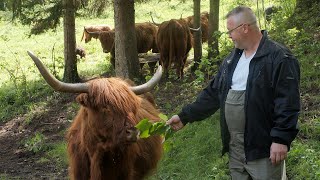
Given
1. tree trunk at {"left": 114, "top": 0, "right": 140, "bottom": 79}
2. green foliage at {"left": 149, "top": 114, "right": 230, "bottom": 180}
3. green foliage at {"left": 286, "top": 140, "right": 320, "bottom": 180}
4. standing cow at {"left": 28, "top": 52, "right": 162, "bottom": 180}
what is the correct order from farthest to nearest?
tree trunk at {"left": 114, "top": 0, "right": 140, "bottom": 79} → green foliage at {"left": 149, "top": 114, "right": 230, "bottom": 180} → green foliage at {"left": 286, "top": 140, "right": 320, "bottom": 180} → standing cow at {"left": 28, "top": 52, "right": 162, "bottom": 180}

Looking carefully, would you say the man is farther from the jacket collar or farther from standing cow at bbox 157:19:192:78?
standing cow at bbox 157:19:192:78

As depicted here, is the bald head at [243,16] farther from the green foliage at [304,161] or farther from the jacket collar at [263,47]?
the green foliage at [304,161]

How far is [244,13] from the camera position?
3834mm

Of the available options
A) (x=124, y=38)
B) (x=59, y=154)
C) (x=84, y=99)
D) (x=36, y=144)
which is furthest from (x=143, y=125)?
(x=124, y=38)

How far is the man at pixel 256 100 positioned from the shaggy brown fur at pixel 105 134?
92 centimetres

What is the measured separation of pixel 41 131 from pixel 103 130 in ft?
21.9

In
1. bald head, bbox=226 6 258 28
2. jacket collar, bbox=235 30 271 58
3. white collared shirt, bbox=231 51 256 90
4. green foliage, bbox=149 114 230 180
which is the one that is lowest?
green foliage, bbox=149 114 230 180

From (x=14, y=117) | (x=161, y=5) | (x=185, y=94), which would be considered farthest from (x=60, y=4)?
(x=161, y=5)

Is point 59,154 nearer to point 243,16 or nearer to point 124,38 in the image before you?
point 124,38

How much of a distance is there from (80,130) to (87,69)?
38.7ft

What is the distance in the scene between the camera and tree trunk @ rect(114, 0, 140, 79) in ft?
32.6

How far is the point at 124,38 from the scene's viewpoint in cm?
1031

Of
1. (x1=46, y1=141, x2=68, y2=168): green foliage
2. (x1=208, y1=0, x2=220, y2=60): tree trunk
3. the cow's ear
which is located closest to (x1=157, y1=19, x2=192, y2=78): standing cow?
(x1=208, y1=0, x2=220, y2=60): tree trunk

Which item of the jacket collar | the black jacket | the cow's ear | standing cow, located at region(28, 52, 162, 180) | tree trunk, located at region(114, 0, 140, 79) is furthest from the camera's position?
tree trunk, located at region(114, 0, 140, 79)
